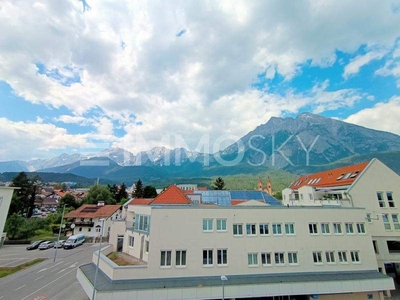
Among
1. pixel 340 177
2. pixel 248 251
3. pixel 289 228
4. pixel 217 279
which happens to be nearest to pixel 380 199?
pixel 340 177

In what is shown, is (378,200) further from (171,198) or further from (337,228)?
(171,198)

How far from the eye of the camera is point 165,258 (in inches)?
805

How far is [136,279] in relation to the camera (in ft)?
63.6

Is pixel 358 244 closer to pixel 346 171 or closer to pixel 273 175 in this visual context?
pixel 346 171

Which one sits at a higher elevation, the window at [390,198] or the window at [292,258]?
the window at [390,198]

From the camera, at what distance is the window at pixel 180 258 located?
2052 centimetres

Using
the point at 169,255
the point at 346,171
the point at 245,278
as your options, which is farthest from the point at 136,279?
the point at 346,171

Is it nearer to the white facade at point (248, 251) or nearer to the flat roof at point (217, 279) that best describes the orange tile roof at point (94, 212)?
the flat roof at point (217, 279)

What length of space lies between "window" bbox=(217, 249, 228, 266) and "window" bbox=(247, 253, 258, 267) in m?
2.35

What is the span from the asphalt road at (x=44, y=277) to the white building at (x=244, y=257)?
17.1ft

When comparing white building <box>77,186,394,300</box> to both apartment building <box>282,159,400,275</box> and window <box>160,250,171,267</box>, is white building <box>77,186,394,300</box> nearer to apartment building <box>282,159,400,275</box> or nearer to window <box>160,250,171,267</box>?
window <box>160,250,171,267</box>

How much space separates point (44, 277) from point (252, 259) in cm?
2833

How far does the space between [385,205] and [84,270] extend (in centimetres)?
3843

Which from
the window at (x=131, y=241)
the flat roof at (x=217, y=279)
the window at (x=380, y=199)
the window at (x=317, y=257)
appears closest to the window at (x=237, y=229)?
the flat roof at (x=217, y=279)
